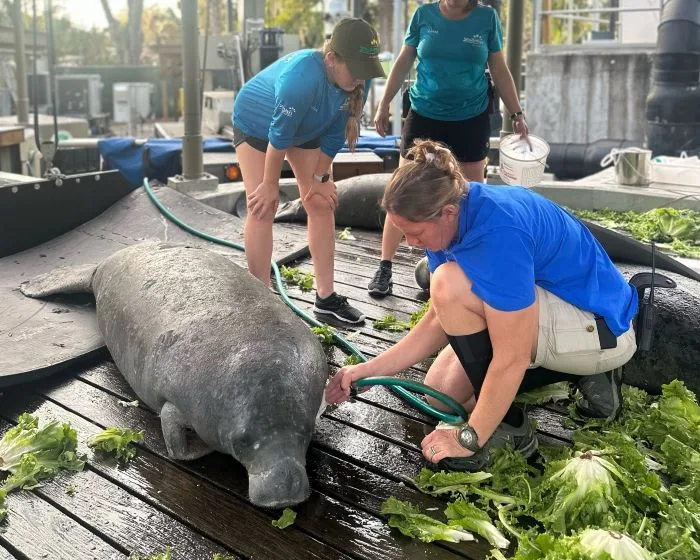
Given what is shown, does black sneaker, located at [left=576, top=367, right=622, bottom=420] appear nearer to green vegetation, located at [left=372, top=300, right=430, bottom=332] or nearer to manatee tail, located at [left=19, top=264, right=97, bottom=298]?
green vegetation, located at [left=372, top=300, right=430, bottom=332]

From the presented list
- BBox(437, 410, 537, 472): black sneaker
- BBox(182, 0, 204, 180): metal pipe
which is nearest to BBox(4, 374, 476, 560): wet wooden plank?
BBox(437, 410, 537, 472): black sneaker

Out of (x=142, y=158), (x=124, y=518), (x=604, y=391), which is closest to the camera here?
(x=124, y=518)

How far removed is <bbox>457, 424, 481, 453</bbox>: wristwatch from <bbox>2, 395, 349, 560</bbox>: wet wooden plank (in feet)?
2.17

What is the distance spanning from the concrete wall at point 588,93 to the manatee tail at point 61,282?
12.6 metres

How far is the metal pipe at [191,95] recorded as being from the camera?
774 cm

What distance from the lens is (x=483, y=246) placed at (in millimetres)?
2896

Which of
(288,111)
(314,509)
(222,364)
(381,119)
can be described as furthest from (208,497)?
(381,119)

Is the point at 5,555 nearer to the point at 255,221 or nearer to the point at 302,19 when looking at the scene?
the point at 255,221

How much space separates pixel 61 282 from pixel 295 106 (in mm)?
2105

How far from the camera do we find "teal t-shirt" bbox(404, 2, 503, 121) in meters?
5.09

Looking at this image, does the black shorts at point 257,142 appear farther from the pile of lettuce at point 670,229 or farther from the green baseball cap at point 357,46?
the pile of lettuce at point 670,229

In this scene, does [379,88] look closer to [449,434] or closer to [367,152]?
[367,152]

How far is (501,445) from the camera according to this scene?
10.7 ft

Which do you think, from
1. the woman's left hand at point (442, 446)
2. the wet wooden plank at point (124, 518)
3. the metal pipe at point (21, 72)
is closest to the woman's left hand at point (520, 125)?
the woman's left hand at point (442, 446)
